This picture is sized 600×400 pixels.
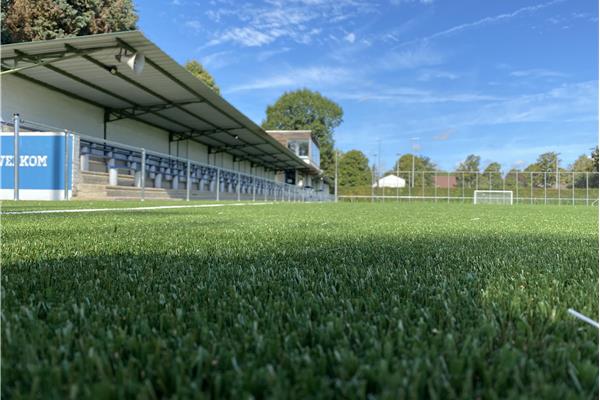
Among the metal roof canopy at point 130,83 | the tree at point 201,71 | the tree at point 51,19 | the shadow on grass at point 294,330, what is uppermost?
the tree at point 201,71

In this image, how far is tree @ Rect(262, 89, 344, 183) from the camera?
56.6 m

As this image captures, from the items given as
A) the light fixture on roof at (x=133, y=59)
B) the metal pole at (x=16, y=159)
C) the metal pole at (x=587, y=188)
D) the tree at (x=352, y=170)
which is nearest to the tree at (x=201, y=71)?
the light fixture on roof at (x=133, y=59)

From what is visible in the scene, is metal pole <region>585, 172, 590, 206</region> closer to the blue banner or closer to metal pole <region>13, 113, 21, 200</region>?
the blue banner

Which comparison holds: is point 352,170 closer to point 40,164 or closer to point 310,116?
point 310,116

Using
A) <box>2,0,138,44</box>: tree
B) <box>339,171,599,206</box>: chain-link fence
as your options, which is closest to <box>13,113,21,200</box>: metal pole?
<box>2,0,138,44</box>: tree

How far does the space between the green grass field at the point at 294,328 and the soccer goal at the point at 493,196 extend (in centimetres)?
3913

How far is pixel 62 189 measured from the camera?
A: 9.05 metres

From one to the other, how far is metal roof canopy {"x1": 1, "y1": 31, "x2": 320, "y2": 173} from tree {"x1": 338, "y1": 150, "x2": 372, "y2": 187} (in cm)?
3981

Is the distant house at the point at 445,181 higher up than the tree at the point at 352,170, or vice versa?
the tree at the point at 352,170

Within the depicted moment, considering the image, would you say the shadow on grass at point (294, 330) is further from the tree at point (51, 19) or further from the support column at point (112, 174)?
the tree at point (51, 19)

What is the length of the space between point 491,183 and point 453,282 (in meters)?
43.9

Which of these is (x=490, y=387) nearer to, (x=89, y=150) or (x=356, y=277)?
(x=356, y=277)

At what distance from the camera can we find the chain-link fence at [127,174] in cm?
977

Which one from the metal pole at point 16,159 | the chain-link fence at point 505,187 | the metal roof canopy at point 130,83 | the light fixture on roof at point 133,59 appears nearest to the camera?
the metal pole at point 16,159
